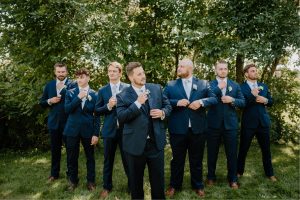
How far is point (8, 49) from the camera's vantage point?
7973 millimetres

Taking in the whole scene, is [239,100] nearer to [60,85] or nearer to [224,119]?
[224,119]

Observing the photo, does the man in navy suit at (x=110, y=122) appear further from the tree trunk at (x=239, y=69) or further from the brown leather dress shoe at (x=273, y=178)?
the tree trunk at (x=239, y=69)

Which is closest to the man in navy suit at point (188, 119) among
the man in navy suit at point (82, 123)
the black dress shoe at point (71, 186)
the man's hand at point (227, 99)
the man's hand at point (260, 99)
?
the man's hand at point (227, 99)

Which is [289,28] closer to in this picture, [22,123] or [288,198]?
[288,198]

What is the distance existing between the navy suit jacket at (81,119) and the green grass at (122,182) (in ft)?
3.13

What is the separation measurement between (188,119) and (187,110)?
14cm

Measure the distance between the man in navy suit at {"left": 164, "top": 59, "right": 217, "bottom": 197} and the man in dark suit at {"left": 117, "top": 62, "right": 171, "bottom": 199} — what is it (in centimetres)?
109

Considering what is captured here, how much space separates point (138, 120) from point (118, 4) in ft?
15.1

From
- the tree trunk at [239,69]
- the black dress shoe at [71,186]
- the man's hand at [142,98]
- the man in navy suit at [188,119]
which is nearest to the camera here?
the man's hand at [142,98]

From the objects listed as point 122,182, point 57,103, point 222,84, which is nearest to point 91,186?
point 122,182

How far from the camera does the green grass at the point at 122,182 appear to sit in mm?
5781

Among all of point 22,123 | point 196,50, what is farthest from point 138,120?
point 22,123

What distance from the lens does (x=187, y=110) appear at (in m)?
5.56

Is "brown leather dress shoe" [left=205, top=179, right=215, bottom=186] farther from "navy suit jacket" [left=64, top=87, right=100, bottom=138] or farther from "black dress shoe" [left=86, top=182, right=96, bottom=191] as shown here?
"navy suit jacket" [left=64, top=87, right=100, bottom=138]
